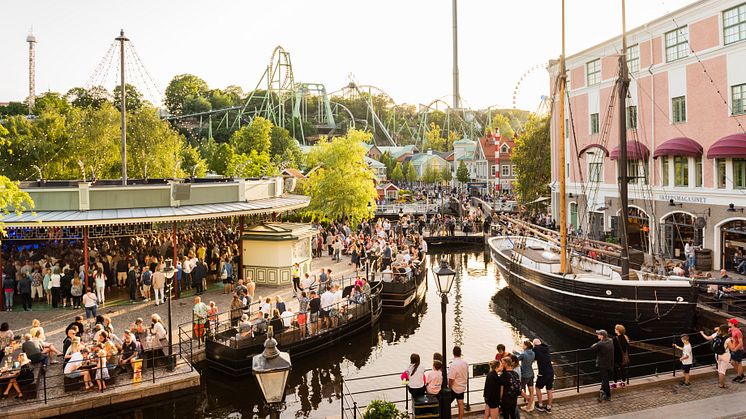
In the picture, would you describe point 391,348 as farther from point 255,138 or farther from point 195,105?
point 195,105

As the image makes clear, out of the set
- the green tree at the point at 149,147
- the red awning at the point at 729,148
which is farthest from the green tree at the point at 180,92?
the red awning at the point at 729,148

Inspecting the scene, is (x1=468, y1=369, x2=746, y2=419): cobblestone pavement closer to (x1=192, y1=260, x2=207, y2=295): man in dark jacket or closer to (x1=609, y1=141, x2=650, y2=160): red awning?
(x1=192, y1=260, x2=207, y2=295): man in dark jacket

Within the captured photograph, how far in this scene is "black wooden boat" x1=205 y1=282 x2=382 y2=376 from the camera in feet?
55.1

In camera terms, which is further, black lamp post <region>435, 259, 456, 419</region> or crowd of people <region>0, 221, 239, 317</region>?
crowd of people <region>0, 221, 239, 317</region>

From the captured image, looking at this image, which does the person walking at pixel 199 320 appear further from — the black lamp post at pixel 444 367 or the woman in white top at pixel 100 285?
the black lamp post at pixel 444 367

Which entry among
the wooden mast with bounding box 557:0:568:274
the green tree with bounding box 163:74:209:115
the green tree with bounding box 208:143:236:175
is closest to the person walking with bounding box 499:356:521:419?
the wooden mast with bounding box 557:0:568:274

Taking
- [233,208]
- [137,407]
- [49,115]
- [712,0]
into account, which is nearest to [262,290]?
[233,208]

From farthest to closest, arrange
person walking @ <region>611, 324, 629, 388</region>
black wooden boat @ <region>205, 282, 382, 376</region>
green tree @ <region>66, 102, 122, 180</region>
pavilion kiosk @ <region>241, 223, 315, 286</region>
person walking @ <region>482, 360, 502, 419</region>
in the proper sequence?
green tree @ <region>66, 102, 122, 180</region> < pavilion kiosk @ <region>241, 223, 315, 286</region> < black wooden boat @ <region>205, 282, 382, 376</region> < person walking @ <region>611, 324, 629, 388</region> < person walking @ <region>482, 360, 502, 419</region>

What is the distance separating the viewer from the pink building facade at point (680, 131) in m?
26.3

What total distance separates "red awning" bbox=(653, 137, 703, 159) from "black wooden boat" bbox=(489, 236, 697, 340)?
25.7 feet

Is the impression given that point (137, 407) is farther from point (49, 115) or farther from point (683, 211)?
point (49, 115)

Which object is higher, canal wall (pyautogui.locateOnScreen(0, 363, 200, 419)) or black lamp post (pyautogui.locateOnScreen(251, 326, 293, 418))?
black lamp post (pyautogui.locateOnScreen(251, 326, 293, 418))

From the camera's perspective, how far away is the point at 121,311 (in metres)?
20.8

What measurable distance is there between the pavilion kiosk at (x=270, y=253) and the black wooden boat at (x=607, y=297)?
10.2 meters
